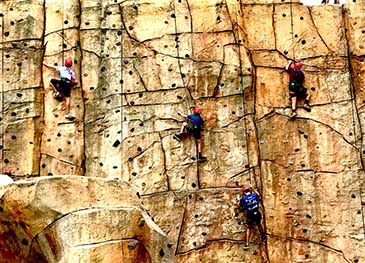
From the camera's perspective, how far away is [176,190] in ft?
44.4

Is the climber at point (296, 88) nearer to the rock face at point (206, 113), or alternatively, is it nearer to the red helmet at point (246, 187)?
the rock face at point (206, 113)

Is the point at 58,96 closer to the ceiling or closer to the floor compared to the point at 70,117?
closer to the ceiling

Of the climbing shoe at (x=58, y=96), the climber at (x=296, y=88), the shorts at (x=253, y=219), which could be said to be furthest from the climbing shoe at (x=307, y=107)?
the climbing shoe at (x=58, y=96)

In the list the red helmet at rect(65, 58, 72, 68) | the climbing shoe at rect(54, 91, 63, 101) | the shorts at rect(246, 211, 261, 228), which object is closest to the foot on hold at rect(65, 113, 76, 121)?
the climbing shoe at rect(54, 91, 63, 101)

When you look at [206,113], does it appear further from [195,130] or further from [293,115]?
[293,115]

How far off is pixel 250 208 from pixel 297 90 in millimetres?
2462

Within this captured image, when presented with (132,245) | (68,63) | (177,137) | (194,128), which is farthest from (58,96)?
(132,245)

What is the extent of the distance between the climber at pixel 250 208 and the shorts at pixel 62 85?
352cm

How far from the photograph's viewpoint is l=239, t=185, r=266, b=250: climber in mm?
13148

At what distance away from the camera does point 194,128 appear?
13.7m

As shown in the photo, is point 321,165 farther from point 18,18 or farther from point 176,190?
point 18,18

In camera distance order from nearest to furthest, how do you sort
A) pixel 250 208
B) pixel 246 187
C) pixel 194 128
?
1. pixel 250 208
2. pixel 246 187
3. pixel 194 128

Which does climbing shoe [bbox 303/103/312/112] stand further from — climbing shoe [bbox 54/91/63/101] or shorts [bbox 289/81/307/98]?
climbing shoe [bbox 54/91/63/101]

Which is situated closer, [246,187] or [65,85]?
[246,187]
